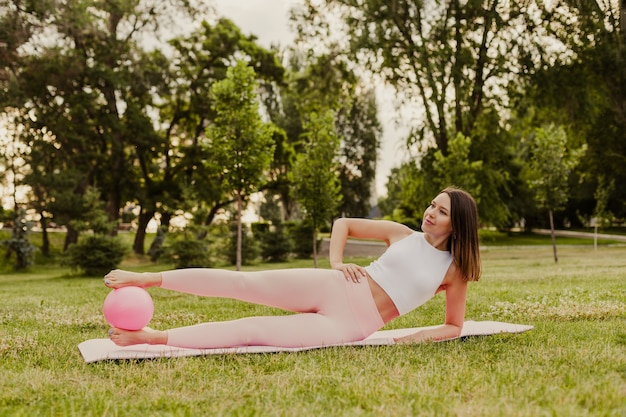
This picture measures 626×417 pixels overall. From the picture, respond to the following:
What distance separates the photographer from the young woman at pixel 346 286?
14.9ft

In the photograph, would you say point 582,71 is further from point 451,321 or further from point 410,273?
point 410,273

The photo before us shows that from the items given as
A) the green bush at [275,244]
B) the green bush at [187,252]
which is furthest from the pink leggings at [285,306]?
the green bush at [275,244]

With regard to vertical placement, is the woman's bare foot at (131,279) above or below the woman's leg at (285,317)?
above

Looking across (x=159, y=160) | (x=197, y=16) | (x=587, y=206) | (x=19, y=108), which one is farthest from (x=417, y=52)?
(x=587, y=206)

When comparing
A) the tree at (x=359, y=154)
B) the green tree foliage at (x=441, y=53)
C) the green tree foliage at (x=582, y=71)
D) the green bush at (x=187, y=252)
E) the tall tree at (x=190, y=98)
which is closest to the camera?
the green bush at (x=187, y=252)

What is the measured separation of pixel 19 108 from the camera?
990 inches

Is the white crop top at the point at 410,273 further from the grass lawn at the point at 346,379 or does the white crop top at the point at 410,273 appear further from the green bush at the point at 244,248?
the green bush at the point at 244,248

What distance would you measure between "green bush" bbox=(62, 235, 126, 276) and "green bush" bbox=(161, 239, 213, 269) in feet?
6.53

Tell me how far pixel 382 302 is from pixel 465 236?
87cm

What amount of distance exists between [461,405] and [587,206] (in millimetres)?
54106

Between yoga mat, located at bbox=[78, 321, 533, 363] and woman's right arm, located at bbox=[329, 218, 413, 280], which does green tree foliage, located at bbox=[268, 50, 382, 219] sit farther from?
yoga mat, located at bbox=[78, 321, 533, 363]

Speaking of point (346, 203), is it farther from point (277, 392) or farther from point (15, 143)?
point (277, 392)

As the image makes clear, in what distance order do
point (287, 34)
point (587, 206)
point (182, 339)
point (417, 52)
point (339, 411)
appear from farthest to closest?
point (587, 206), point (287, 34), point (417, 52), point (182, 339), point (339, 411)

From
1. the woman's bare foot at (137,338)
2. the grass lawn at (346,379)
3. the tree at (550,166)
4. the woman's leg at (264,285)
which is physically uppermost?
the tree at (550,166)
